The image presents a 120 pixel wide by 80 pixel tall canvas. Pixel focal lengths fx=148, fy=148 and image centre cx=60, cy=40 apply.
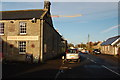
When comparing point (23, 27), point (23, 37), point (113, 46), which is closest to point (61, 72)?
A: point (23, 37)

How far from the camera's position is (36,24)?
20328 millimetres

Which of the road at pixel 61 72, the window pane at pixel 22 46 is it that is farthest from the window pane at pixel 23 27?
the road at pixel 61 72

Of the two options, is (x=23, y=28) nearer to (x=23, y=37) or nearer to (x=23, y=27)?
(x=23, y=27)

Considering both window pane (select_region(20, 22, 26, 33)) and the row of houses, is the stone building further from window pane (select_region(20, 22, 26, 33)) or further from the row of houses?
the row of houses

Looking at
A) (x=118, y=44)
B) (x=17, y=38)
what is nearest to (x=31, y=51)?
(x=17, y=38)

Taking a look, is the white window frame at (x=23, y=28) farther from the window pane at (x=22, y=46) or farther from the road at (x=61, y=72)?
the road at (x=61, y=72)

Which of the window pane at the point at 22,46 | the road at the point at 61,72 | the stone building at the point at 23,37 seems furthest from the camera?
the window pane at the point at 22,46

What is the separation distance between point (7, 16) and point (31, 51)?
6716mm

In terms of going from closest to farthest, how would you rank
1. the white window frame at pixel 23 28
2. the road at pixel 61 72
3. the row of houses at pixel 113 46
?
the road at pixel 61 72 → the white window frame at pixel 23 28 → the row of houses at pixel 113 46

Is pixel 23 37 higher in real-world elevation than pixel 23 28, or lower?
lower

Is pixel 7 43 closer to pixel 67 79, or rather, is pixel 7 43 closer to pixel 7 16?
pixel 7 16

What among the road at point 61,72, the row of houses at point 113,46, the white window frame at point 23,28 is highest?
the white window frame at point 23,28

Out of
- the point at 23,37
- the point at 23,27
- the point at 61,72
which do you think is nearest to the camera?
the point at 61,72

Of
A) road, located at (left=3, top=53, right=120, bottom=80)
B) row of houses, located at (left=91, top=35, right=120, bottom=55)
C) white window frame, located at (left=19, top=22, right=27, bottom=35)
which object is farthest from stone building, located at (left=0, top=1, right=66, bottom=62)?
row of houses, located at (left=91, top=35, right=120, bottom=55)
